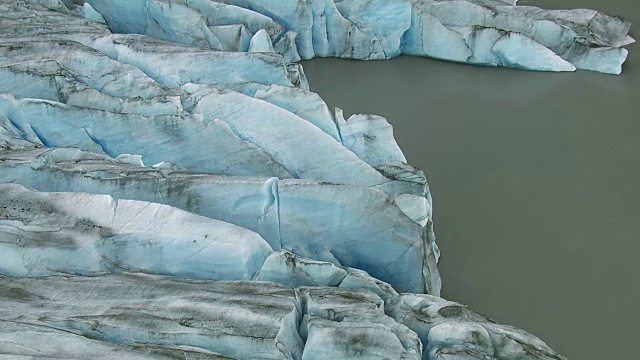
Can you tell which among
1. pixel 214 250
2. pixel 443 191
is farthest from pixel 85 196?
pixel 443 191

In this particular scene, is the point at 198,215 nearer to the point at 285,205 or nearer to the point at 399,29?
the point at 285,205

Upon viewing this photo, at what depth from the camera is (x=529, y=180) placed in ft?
24.6

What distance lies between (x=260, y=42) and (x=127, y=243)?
14.3ft

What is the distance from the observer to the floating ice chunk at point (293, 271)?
477 centimetres

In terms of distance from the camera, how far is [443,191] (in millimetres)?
7293

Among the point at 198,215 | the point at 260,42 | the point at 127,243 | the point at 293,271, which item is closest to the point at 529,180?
the point at 260,42

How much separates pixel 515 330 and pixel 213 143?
2842 millimetres

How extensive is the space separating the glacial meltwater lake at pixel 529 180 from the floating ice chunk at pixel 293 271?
156 cm

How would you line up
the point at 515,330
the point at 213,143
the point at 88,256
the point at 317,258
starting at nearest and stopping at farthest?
1. the point at 515,330
2. the point at 88,256
3. the point at 317,258
4. the point at 213,143

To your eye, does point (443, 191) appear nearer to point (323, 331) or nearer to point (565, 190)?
point (565, 190)

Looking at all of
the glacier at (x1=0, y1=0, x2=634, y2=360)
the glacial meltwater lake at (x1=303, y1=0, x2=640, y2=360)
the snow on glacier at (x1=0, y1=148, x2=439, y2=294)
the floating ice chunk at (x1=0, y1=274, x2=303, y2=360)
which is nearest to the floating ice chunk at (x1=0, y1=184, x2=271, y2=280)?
the glacier at (x1=0, y1=0, x2=634, y2=360)

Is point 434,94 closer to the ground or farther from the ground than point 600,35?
closer to the ground

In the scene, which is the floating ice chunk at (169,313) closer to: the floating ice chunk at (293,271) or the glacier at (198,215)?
the glacier at (198,215)

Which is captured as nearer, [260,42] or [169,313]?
[169,313]
